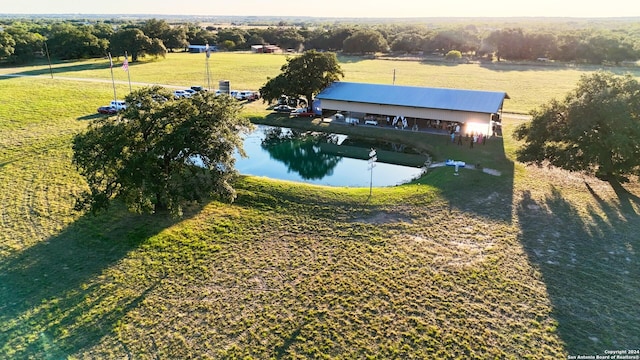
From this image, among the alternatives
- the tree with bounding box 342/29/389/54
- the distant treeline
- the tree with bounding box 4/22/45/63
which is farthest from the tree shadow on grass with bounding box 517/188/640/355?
the tree with bounding box 4/22/45/63

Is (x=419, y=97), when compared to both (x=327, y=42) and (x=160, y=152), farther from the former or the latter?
(x=327, y=42)

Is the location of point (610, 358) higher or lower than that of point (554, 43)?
lower

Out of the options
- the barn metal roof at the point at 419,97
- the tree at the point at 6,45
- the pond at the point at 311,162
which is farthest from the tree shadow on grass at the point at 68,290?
the tree at the point at 6,45

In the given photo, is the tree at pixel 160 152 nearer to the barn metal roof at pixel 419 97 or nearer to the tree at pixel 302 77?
the tree at pixel 302 77

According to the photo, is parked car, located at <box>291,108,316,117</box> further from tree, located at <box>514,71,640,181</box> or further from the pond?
tree, located at <box>514,71,640,181</box>

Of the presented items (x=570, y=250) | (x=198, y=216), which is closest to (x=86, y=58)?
(x=198, y=216)

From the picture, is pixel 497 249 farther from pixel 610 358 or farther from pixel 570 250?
pixel 610 358

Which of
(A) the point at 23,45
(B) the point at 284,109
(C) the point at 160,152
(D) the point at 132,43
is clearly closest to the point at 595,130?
(C) the point at 160,152
